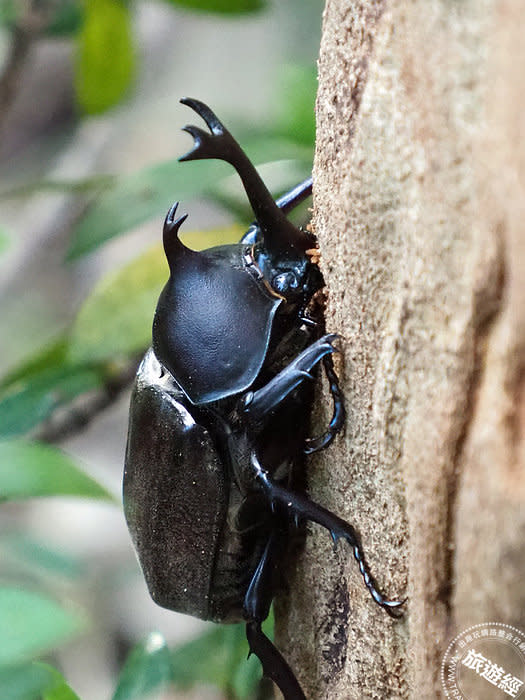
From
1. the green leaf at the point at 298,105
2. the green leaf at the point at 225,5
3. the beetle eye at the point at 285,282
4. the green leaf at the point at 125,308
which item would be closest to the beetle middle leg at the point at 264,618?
the beetle eye at the point at 285,282

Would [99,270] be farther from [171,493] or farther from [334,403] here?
[334,403]

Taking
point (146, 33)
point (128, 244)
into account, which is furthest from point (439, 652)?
point (146, 33)

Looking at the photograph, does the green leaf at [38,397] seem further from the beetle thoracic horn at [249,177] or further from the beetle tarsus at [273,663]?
the beetle thoracic horn at [249,177]

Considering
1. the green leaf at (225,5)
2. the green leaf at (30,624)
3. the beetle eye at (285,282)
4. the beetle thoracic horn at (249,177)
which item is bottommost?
the green leaf at (30,624)

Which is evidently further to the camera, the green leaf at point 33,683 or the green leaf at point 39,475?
the green leaf at point 39,475

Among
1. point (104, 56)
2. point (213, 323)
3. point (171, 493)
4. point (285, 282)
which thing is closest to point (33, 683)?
point (171, 493)

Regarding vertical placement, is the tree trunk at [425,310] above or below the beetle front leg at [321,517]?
above
